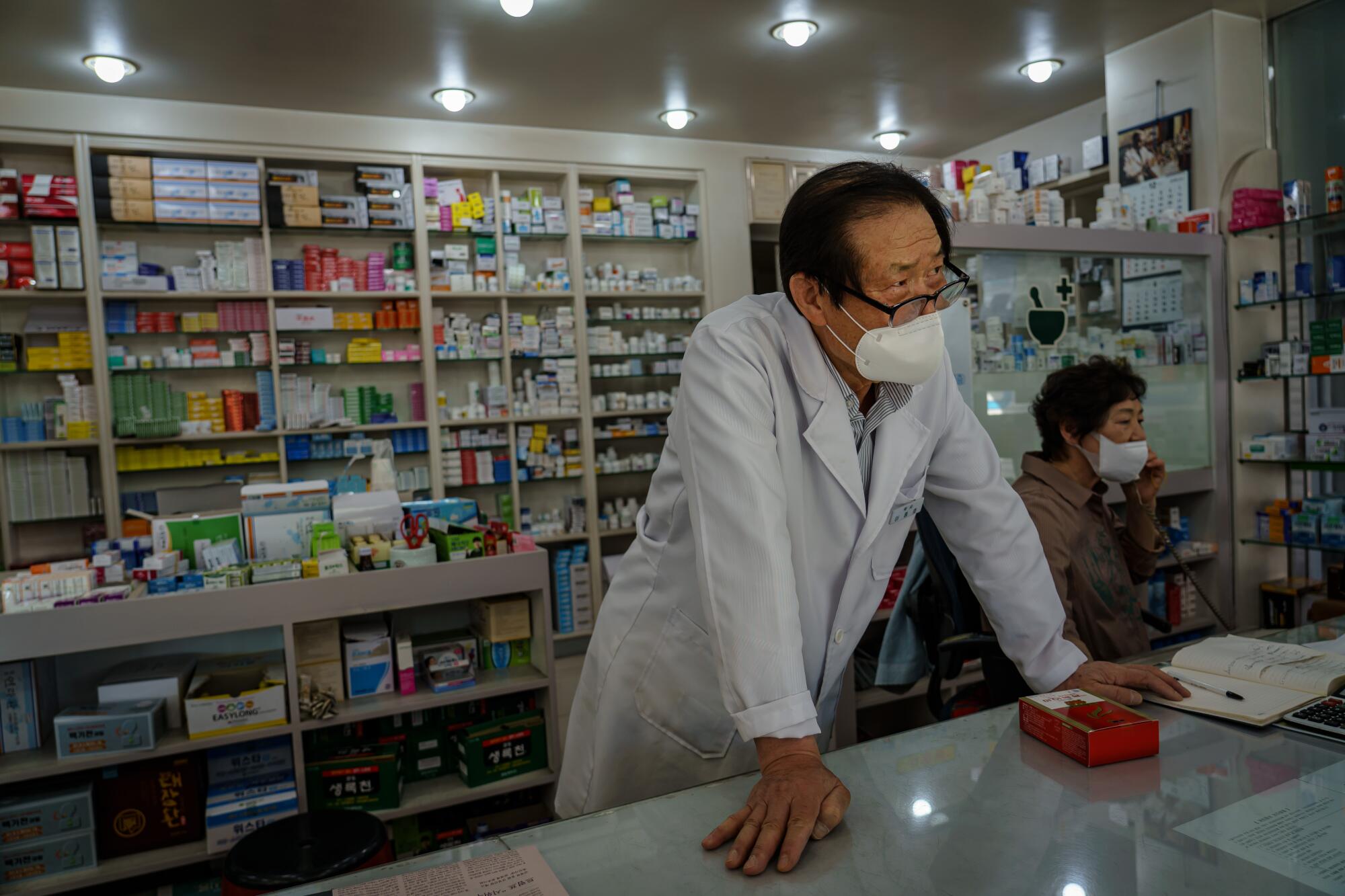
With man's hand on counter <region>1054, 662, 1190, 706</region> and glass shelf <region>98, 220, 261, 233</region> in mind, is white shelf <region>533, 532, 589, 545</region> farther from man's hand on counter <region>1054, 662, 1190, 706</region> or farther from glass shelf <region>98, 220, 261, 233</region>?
man's hand on counter <region>1054, 662, 1190, 706</region>

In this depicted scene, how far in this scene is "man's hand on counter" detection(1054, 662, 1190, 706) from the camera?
4.31 feet

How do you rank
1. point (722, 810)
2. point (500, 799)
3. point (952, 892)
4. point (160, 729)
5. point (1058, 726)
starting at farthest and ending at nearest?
point (500, 799)
point (160, 729)
point (1058, 726)
point (722, 810)
point (952, 892)

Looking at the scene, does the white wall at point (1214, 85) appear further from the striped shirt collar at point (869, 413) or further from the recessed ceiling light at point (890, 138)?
the striped shirt collar at point (869, 413)

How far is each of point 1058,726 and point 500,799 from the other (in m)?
2.19

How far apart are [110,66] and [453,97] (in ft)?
5.62

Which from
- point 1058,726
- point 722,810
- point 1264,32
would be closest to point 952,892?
point 722,810

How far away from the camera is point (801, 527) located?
1.27 meters

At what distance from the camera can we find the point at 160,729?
7.91 ft

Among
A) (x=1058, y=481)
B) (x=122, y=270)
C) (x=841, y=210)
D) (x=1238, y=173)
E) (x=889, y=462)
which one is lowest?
(x=1058, y=481)

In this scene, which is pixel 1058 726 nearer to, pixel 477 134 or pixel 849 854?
pixel 849 854

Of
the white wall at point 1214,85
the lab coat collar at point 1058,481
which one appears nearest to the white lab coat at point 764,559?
the lab coat collar at point 1058,481

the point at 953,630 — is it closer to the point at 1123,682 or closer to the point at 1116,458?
the point at 1116,458

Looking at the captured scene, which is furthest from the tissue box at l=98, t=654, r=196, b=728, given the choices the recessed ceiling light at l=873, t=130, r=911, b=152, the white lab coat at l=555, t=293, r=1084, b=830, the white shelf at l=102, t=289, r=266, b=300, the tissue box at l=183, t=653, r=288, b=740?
the recessed ceiling light at l=873, t=130, r=911, b=152

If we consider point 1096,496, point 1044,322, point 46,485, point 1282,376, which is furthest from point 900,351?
point 46,485
